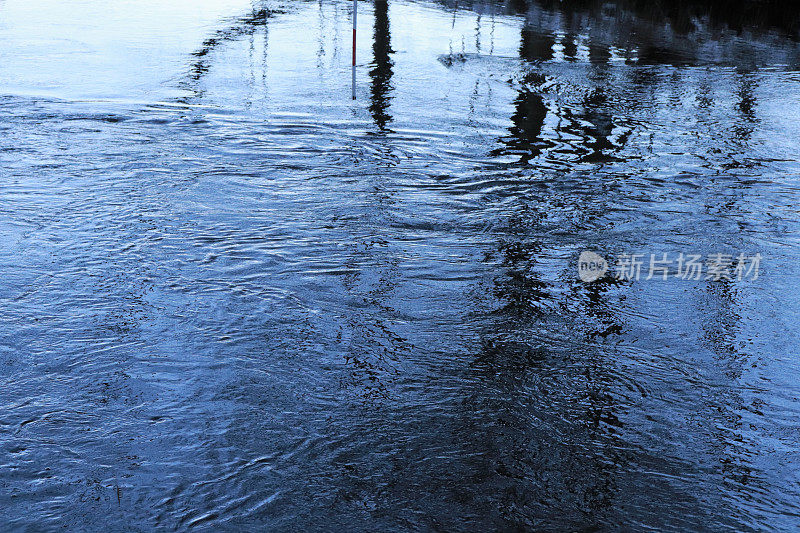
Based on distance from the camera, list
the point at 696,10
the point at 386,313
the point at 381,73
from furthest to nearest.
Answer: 1. the point at 696,10
2. the point at 381,73
3. the point at 386,313

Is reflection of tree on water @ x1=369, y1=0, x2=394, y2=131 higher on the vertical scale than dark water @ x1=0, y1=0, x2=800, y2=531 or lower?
higher

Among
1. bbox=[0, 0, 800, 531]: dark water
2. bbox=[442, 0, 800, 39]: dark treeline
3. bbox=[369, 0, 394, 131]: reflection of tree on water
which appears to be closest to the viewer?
bbox=[0, 0, 800, 531]: dark water

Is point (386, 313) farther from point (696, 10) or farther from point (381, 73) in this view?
point (696, 10)

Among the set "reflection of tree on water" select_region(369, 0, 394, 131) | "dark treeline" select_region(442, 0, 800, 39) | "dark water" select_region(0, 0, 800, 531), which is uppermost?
"dark treeline" select_region(442, 0, 800, 39)

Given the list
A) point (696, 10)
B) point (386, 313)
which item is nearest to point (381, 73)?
point (386, 313)

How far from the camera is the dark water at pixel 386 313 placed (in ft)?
13.5

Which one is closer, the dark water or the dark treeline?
the dark water

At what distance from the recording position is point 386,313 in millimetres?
5852

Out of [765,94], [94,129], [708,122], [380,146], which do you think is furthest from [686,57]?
[94,129]

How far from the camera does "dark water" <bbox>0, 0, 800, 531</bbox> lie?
4109mm

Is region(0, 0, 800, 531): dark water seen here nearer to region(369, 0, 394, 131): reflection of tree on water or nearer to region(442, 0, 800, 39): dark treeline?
region(369, 0, 394, 131): reflection of tree on water

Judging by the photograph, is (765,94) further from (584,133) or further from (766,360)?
(766,360)

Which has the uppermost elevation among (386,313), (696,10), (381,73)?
(696,10)

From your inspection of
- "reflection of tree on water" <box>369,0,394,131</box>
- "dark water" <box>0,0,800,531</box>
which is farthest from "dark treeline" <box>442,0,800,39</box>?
"dark water" <box>0,0,800,531</box>
